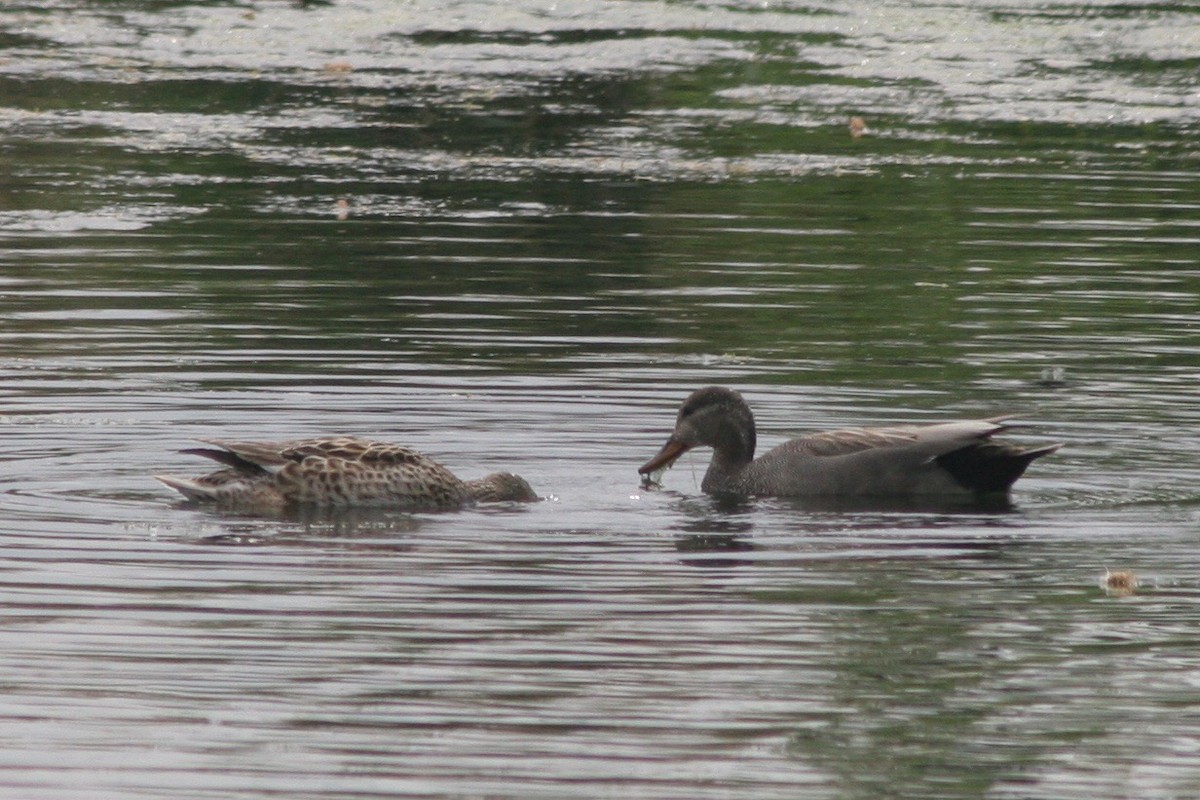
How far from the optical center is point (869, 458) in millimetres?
11867

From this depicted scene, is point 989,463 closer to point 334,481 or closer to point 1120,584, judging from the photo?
point 1120,584

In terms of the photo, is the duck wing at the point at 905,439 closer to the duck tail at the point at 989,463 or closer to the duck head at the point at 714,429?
the duck tail at the point at 989,463

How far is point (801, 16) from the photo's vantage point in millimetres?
31406

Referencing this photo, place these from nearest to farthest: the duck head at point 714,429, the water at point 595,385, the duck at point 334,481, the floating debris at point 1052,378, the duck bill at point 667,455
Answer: the water at point 595,385 → the duck at point 334,481 → the duck bill at point 667,455 → the duck head at point 714,429 → the floating debris at point 1052,378

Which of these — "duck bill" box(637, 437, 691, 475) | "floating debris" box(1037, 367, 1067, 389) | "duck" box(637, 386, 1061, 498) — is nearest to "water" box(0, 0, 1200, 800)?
"floating debris" box(1037, 367, 1067, 389)

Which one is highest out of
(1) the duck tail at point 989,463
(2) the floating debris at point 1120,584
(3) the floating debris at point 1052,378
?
(2) the floating debris at point 1120,584

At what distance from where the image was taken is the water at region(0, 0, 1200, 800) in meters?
7.65

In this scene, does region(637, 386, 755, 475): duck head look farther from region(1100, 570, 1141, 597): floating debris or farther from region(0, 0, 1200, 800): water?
region(1100, 570, 1141, 597): floating debris

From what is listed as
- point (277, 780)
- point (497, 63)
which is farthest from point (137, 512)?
point (497, 63)

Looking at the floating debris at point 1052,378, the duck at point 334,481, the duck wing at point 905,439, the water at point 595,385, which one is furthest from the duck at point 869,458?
the floating debris at point 1052,378

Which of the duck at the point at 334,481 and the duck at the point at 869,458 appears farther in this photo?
the duck at the point at 869,458

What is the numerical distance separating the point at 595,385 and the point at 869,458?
2.58 meters

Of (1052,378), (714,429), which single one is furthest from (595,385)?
(1052,378)

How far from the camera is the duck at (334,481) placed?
11.4 metres
